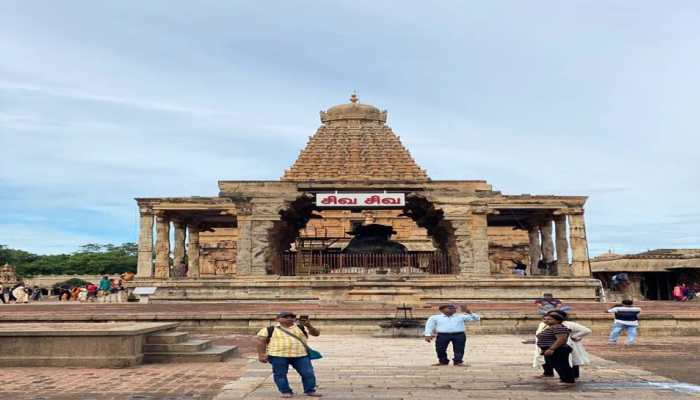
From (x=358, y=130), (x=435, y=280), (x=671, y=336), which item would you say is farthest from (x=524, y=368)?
(x=358, y=130)

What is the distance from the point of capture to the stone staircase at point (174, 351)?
1106cm

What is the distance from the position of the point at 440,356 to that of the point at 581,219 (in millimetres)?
23499

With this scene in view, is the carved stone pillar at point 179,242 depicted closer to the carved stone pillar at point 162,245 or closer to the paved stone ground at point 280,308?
the carved stone pillar at point 162,245

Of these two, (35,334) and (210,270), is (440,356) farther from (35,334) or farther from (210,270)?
(210,270)

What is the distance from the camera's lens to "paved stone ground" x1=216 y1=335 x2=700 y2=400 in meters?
7.67

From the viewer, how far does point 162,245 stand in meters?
33.3

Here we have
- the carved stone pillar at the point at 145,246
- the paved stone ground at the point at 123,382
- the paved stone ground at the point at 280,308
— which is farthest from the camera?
the carved stone pillar at the point at 145,246

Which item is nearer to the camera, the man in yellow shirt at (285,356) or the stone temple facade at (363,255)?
the man in yellow shirt at (285,356)

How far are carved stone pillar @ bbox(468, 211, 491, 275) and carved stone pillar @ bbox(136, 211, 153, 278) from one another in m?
15.8

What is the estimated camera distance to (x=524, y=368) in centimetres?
998

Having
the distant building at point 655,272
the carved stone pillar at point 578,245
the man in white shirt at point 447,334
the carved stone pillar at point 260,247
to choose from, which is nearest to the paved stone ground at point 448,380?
the man in white shirt at point 447,334

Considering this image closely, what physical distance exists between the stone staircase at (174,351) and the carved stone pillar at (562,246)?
2534 centimetres

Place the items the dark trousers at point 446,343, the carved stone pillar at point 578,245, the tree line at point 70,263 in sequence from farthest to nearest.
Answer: the tree line at point 70,263
the carved stone pillar at point 578,245
the dark trousers at point 446,343

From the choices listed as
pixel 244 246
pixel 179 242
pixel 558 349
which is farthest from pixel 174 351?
pixel 179 242
